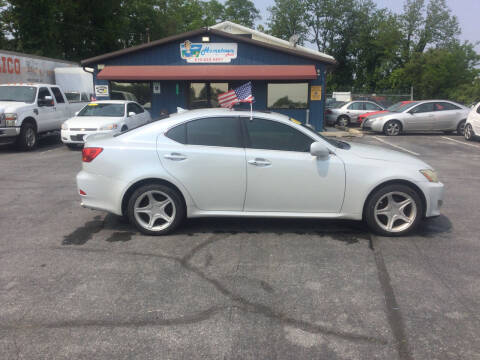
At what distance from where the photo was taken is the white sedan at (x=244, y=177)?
16.4 feet

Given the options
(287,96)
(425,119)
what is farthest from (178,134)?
(425,119)

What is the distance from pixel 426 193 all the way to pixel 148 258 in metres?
3.34

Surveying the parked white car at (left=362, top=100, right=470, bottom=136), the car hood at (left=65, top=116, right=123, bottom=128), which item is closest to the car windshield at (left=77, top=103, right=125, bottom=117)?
the car hood at (left=65, top=116, right=123, bottom=128)

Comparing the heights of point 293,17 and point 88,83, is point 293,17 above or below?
above

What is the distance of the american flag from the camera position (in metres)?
6.12

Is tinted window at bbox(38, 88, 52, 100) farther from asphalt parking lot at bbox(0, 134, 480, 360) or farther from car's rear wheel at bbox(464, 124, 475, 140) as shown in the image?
car's rear wheel at bbox(464, 124, 475, 140)

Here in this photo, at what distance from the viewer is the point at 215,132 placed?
514 cm

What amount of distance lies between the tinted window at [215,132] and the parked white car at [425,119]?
45.8 ft

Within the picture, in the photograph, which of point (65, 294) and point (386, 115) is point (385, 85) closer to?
point (386, 115)

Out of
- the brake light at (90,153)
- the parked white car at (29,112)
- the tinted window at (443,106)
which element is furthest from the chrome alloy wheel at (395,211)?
the tinted window at (443,106)

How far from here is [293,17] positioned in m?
61.8

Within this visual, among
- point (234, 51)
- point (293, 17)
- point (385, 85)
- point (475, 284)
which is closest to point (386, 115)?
point (234, 51)

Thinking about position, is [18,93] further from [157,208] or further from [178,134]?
[157,208]

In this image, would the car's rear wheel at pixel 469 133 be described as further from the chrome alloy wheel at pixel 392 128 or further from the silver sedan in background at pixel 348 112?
the silver sedan in background at pixel 348 112
